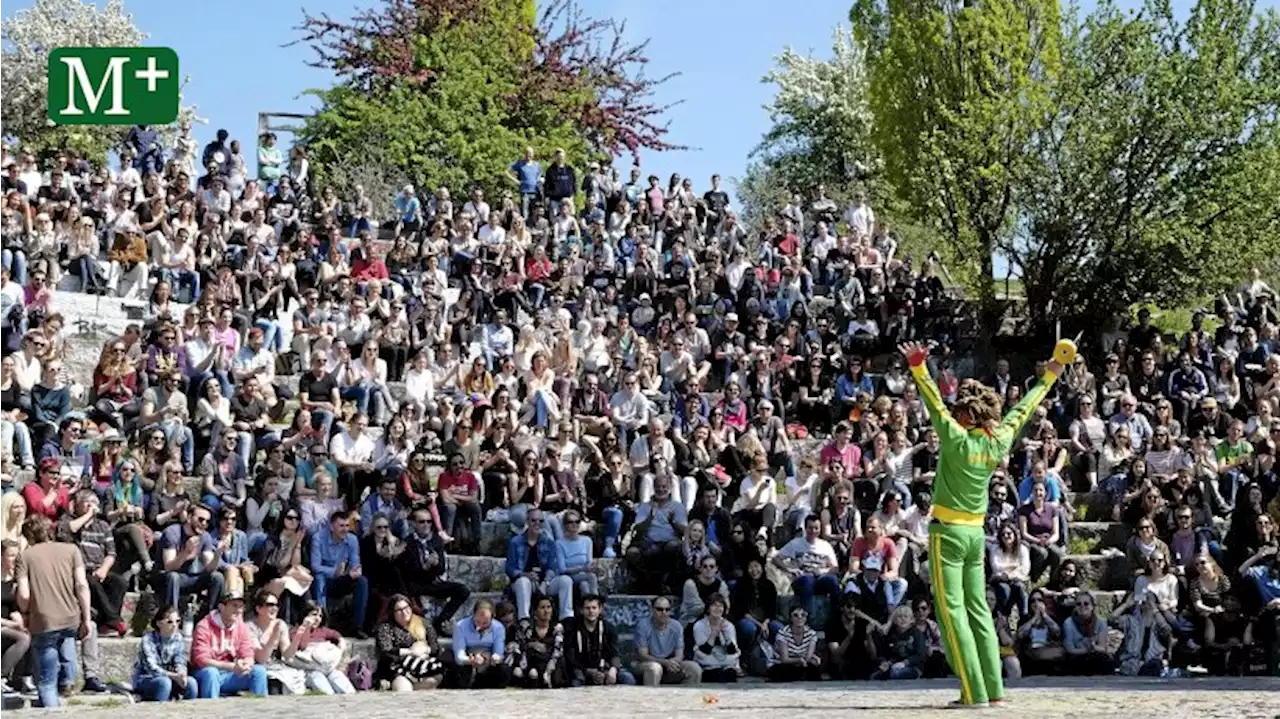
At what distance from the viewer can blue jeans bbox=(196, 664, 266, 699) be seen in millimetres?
15914

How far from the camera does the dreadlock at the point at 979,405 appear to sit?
1158 cm

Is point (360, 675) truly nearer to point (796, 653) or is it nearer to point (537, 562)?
point (537, 562)

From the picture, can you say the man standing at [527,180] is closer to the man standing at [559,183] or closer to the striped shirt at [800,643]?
the man standing at [559,183]

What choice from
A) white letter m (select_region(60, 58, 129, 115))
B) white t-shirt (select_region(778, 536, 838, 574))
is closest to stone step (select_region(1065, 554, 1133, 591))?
white t-shirt (select_region(778, 536, 838, 574))

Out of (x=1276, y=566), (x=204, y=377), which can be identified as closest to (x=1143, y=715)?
(x=1276, y=566)

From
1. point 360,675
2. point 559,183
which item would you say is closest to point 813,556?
point 360,675

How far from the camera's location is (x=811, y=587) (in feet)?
60.6

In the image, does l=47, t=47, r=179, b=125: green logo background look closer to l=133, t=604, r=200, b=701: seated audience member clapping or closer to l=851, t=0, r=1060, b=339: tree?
l=133, t=604, r=200, b=701: seated audience member clapping

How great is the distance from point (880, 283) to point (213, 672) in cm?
1384

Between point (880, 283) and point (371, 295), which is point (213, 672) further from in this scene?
point (880, 283)

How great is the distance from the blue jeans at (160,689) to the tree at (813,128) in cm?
3486

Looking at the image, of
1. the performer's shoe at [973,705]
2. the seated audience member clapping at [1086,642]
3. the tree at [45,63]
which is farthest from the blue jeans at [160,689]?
the tree at [45,63]

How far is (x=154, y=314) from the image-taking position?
75.3 ft

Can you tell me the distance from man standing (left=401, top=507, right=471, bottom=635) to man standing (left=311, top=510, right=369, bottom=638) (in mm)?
454
